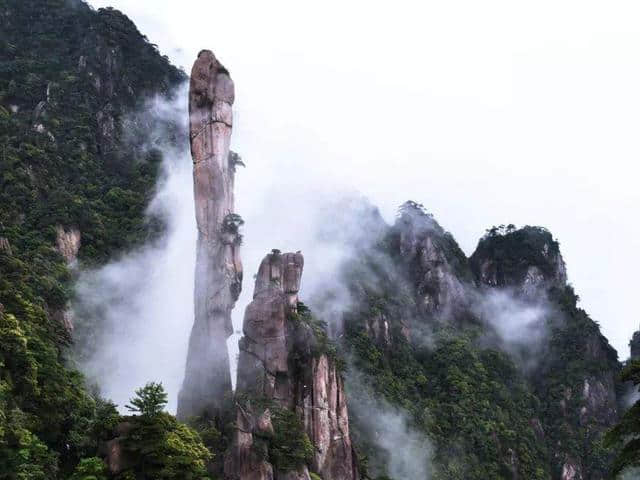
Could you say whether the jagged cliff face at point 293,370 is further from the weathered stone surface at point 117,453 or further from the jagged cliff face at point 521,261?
the jagged cliff face at point 521,261

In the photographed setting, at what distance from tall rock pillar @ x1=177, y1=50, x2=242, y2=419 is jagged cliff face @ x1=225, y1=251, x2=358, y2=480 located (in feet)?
8.76

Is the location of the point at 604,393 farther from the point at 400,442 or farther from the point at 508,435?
the point at 400,442

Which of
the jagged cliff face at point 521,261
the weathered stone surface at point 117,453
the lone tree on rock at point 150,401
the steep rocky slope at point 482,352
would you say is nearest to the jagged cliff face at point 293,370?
the lone tree on rock at point 150,401

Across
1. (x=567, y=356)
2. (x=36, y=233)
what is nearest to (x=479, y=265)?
(x=567, y=356)

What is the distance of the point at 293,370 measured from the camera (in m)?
54.8

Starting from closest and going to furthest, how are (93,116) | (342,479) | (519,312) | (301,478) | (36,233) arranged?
(301,478), (342,479), (36,233), (93,116), (519,312)

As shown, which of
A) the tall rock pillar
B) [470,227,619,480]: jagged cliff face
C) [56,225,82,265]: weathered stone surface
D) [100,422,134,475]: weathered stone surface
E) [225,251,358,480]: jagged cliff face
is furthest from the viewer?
[470,227,619,480]: jagged cliff face

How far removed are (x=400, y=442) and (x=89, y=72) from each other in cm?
5889

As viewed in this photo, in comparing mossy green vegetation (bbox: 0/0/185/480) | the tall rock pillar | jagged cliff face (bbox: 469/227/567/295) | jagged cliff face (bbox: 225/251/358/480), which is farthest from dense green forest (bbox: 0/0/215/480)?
jagged cliff face (bbox: 469/227/567/295)

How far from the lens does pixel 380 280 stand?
108562 millimetres

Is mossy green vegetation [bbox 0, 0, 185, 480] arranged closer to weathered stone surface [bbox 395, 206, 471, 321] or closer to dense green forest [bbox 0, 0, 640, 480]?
dense green forest [bbox 0, 0, 640, 480]

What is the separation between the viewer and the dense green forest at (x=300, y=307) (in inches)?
1676

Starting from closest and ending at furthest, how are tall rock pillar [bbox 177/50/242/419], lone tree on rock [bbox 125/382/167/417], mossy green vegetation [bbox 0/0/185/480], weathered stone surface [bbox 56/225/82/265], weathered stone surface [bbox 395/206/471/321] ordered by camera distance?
1. mossy green vegetation [bbox 0/0/185/480]
2. lone tree on rock [bbox 125/382/167/417]
3. tall rock pillar [bbox 177/50/242/419]
4. weathered stone surface [bbox 56/225/82/265]
5. weathered stone surface [bbox 395/206/471/321]

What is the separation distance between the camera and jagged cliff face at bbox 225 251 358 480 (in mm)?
53125
